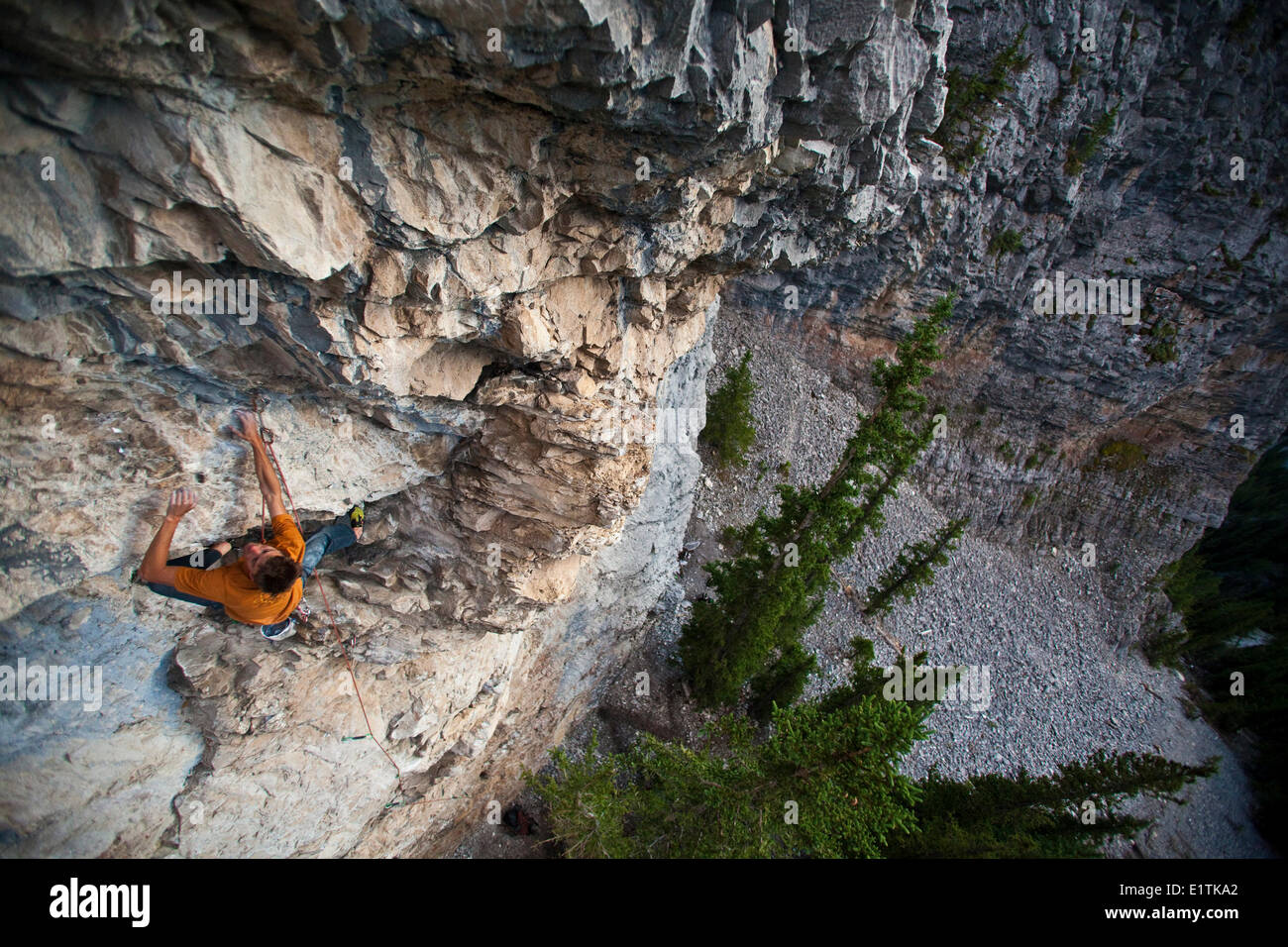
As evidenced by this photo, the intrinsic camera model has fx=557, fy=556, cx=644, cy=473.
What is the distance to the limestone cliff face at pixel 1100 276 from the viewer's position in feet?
62.5

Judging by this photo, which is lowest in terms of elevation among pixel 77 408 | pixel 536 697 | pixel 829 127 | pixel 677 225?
pixel 536 697

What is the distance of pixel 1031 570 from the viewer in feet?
89.2

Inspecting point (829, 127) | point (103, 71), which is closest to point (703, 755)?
point (829, 127)

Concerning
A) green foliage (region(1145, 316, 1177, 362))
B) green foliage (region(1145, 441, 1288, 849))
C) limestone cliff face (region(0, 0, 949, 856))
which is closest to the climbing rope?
limestone cliff face (region(0, 0, 949, 856))

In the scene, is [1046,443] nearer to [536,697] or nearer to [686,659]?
[686,659]

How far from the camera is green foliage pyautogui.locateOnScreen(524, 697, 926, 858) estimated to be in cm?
759

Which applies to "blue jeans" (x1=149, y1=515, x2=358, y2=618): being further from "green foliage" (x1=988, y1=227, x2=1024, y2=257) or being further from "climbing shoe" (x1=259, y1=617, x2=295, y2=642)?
"green foliage" (x1=988, y1=227, x2=1024, y2=257)

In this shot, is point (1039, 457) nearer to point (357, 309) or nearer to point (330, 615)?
point (330, 615)

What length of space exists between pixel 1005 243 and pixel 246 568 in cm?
2680

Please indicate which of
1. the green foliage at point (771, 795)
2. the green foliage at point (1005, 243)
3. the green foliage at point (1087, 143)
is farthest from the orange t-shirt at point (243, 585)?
the green foliage at point (1087, 143)

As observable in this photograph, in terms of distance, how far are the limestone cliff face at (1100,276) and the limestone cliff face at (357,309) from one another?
1525 centimetres

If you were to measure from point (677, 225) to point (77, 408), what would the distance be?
20.8 feet

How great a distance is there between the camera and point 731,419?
21.8 meters

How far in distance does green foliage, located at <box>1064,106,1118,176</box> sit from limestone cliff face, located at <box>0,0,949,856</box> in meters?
17.2
